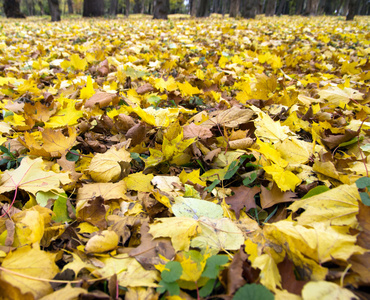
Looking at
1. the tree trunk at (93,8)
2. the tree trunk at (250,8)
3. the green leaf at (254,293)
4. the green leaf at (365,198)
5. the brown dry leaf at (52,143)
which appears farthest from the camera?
the tree trunk at (93,8)

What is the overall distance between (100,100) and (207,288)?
1607 mm

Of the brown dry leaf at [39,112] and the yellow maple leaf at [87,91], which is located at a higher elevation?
the yellow maple leaf at [87,91]

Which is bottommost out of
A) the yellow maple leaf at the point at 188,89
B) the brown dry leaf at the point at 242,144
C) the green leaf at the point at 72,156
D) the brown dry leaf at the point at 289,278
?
the green leaf at the point at 72,156

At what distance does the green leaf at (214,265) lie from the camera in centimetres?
72

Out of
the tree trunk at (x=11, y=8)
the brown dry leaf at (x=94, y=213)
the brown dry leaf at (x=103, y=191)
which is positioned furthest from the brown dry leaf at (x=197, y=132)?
the tree trunk at (x=11, y=8)

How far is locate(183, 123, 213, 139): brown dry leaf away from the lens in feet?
4.60

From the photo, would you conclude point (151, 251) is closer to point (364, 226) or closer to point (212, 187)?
point (212, 187)

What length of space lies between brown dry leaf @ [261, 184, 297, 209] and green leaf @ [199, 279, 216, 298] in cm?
44

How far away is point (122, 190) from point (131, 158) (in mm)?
245

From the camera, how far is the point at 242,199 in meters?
1.08

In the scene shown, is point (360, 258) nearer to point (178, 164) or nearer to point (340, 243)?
point (340, 243)

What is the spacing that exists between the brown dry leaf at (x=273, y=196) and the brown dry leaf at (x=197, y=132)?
46 cm

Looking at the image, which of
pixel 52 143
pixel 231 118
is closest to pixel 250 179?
pixel 231 118

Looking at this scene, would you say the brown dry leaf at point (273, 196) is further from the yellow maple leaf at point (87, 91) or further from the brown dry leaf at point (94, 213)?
the yellow maple leaf at point (87, 91)
